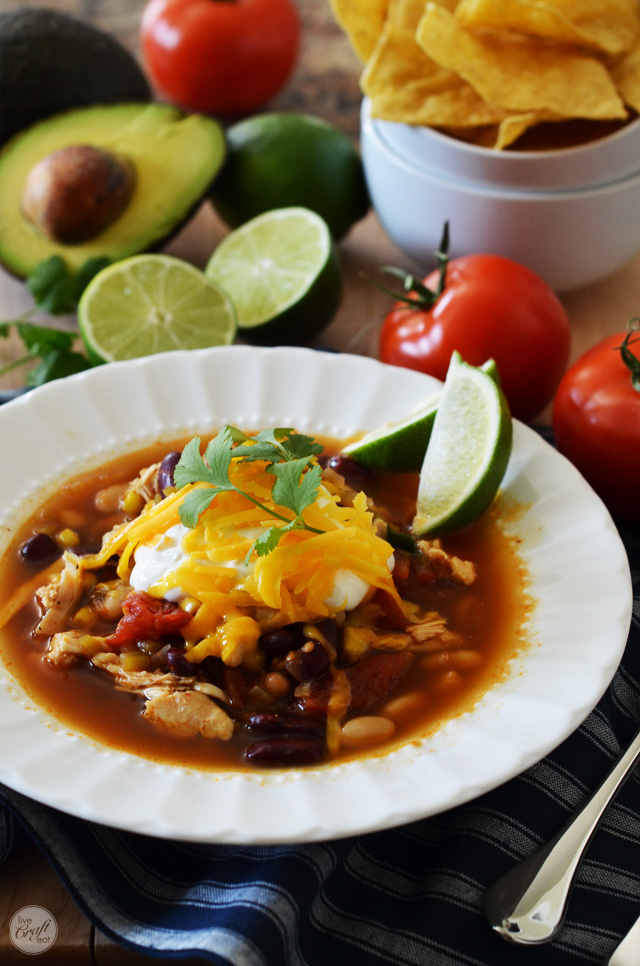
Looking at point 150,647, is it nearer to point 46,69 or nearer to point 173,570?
point 173,570

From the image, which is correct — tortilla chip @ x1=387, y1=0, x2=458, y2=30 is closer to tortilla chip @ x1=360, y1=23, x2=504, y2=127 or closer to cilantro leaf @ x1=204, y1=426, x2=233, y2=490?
tortilla chip @ x1=360, y1=23, x2=504, y2=127

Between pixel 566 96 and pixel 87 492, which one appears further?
pixel 566 96

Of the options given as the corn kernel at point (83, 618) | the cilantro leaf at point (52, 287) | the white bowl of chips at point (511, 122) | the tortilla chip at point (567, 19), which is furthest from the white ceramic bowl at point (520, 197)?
the corn kernel at point (83, 618)

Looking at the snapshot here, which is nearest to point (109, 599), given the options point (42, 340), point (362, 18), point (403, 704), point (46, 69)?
point (403, 704)

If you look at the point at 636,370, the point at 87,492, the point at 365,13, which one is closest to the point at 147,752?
the point at 87,492

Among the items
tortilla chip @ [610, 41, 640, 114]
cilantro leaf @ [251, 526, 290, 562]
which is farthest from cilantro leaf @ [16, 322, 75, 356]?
tortilla chip @ [610, 41, 640, 114]

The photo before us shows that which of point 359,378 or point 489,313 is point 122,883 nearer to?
point 359,378
